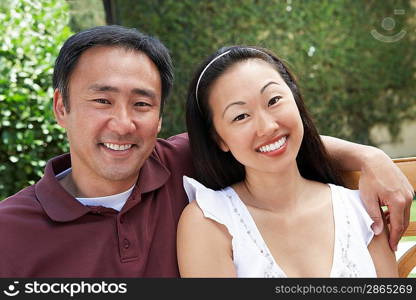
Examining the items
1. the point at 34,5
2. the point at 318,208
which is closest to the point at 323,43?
the point at 34,5

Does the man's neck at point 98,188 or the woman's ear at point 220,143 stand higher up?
the woman's ear at point 220,143

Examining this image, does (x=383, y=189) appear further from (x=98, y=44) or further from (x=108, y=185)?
(x=98, y=44)

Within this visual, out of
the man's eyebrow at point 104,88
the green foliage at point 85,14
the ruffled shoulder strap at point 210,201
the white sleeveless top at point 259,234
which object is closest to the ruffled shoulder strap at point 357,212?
the white sleeveless top at point 259,234

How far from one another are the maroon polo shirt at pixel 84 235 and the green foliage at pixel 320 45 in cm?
420

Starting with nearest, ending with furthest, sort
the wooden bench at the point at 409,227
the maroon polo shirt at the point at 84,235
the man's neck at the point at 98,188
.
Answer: the maroon polo shirt at the point at 84,235 < the man's neck at the point at 98,188 < the wooden bench at the point at 409,227

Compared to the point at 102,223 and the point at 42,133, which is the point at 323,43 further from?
the point at 102,223

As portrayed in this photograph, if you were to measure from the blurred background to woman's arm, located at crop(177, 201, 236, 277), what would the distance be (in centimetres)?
291

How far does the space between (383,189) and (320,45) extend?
500cm

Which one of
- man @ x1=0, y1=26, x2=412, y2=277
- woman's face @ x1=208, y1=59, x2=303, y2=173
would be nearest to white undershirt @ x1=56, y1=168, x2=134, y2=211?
man @ x1=0, y1=26, x2=412, y2=277

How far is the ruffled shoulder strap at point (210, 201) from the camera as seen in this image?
7.01 feet

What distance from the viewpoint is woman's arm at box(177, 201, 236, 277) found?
2.03 metres

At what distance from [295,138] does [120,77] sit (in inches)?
25.4

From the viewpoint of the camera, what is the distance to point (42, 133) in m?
4.29

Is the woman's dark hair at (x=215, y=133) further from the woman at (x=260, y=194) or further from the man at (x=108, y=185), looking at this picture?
the man at (x=108, y=185)
